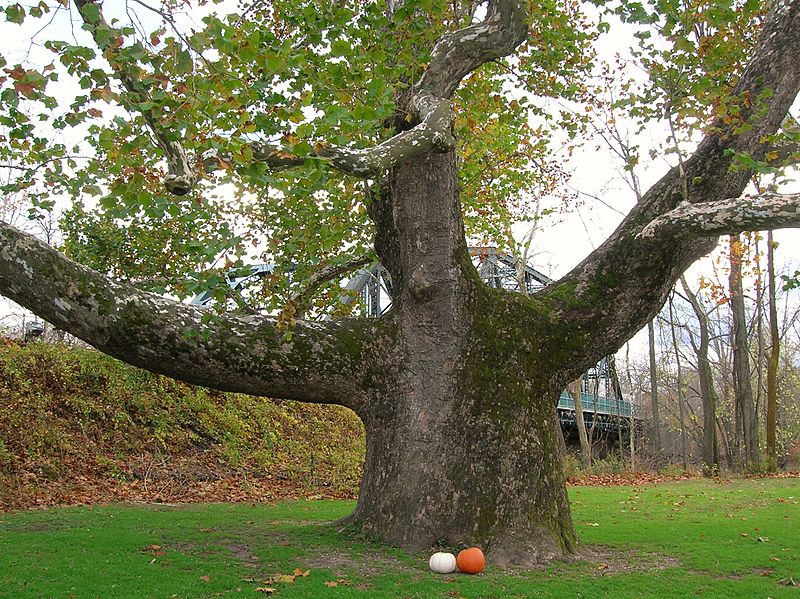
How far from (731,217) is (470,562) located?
146 inches

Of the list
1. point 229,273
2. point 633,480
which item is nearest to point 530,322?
point 229,273

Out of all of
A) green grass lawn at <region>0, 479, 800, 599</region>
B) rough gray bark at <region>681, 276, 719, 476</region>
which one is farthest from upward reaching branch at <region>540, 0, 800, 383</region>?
rough gray bark at <region>681, 276, 719, 476</region>

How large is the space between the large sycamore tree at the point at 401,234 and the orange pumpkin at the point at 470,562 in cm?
43

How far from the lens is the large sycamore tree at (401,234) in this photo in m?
5.24

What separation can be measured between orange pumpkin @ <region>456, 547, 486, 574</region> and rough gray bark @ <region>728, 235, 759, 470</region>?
15638 mm

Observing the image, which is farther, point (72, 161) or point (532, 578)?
point (72, 161)

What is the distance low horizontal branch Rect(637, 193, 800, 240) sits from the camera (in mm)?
5629

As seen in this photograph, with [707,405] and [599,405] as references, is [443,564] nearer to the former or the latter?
[707,405]

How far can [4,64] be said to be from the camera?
500 cm

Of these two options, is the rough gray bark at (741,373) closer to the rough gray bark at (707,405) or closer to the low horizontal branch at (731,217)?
the rough gray bark at (707,405)

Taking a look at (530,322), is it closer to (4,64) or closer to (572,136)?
(572,136)

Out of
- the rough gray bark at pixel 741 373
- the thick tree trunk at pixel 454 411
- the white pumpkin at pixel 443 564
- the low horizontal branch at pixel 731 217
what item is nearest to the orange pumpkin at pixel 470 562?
the white pumpkin at pixel 443 564

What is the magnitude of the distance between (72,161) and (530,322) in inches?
188

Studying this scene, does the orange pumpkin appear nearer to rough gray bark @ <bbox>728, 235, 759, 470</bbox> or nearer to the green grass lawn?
the green grass lawn
